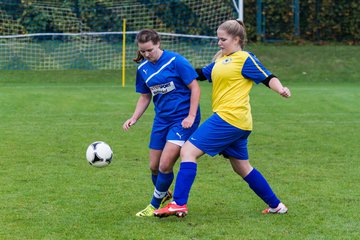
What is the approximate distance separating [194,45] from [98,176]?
15.4 meters

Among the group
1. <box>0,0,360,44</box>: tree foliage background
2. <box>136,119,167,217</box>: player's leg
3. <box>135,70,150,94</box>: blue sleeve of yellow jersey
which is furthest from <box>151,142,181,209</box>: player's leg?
<box>0,0,360,44</box>: tree foliage background

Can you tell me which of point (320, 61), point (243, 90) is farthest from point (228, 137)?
point (320, 61)

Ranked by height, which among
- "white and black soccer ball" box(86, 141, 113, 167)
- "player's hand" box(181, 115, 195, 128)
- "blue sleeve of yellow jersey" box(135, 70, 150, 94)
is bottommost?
"white and black soccer ball" box(86, 141, 113, 167)

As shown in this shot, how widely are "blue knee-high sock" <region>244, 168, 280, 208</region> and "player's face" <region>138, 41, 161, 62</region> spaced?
1.34m

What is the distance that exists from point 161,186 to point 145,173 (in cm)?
217

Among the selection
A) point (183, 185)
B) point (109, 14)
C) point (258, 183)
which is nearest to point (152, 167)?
point (183, 185)

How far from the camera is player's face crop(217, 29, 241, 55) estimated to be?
21.3 ft

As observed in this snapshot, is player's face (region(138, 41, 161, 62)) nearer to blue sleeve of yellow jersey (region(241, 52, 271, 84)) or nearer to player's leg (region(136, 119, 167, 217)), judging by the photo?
player's leg (region(136, 119, 167, 217))

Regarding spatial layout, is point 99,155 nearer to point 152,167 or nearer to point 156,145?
point 152,167

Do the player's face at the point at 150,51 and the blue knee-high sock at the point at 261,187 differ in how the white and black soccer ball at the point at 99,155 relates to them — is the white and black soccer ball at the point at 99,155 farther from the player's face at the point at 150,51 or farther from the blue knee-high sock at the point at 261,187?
the blue knee-high sock at the point at 261,187

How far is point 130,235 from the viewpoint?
6.05 metres

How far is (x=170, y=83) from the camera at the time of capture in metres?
6.71

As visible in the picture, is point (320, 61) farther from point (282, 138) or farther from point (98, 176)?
point (98, 176)

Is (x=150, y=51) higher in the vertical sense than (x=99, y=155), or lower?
higher
